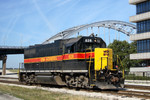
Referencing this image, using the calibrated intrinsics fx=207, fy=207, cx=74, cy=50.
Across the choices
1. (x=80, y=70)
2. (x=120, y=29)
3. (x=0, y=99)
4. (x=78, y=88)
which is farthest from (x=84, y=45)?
(x=120, y=29)

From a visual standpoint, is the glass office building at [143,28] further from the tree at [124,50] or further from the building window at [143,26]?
the tree at [124,50]

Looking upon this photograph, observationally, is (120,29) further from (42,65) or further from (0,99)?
(0,99)

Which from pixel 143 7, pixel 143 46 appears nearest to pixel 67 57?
pixel 143 46

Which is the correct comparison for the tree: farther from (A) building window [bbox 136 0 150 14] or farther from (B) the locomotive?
(B) the locomotive

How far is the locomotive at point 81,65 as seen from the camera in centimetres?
1472

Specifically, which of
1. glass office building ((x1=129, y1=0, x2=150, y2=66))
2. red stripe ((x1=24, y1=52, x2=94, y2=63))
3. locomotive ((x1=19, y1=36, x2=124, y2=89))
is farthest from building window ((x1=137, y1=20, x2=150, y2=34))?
locomotive ((x1=19, y1=36, x2=124, y2=89))

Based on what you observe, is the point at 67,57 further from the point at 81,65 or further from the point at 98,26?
the point at 98,26

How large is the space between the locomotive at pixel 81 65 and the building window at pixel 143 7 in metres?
32.8

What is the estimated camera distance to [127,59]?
51375 mm

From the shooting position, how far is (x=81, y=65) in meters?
15.4

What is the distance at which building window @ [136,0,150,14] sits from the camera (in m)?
45.1

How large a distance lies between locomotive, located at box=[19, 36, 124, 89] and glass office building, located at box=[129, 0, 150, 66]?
3109 cm

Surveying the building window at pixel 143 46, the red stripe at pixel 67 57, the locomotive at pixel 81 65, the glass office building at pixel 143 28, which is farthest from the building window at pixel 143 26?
the locomotive at pixel 81 65

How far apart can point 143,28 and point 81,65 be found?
113ft
